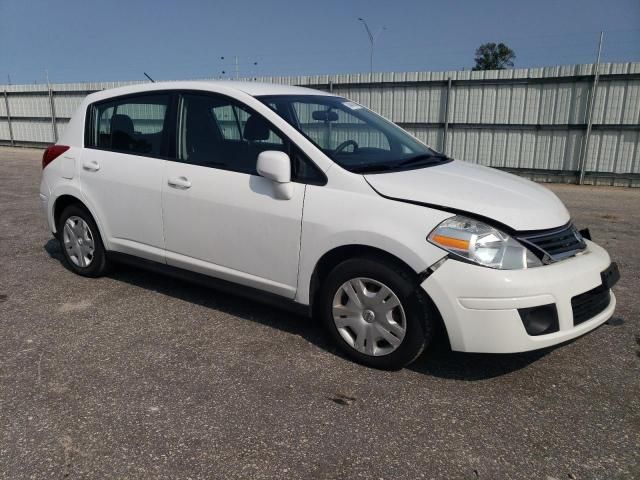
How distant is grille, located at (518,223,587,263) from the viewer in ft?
9.57

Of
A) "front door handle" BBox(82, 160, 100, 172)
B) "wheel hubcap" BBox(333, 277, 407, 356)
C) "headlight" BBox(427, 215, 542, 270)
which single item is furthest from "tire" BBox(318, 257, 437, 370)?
"front door handle" BBox(82, 160, 100, 172)

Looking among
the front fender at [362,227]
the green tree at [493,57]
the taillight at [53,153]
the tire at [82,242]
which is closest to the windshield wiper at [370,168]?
the front fender at [362,227]

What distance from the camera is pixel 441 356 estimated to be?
3471 millimetres

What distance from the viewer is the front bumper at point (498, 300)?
2.78m

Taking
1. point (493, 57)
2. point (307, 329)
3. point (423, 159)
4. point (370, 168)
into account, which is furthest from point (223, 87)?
point (493, 57)

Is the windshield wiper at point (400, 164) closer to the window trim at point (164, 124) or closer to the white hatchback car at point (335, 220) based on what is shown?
the white hatchback car at point (335, 220)

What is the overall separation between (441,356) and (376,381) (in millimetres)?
590

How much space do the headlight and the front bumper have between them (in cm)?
5

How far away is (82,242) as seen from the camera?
189 inches

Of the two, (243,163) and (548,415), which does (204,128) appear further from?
(548,415)

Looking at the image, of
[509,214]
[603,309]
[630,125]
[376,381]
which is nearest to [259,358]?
[376,381]

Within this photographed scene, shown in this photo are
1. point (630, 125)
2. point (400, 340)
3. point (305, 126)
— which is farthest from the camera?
point (630, 125)

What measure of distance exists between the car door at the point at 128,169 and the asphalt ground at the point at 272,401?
0.58m

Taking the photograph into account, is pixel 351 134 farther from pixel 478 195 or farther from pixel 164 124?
pixel 164 124
